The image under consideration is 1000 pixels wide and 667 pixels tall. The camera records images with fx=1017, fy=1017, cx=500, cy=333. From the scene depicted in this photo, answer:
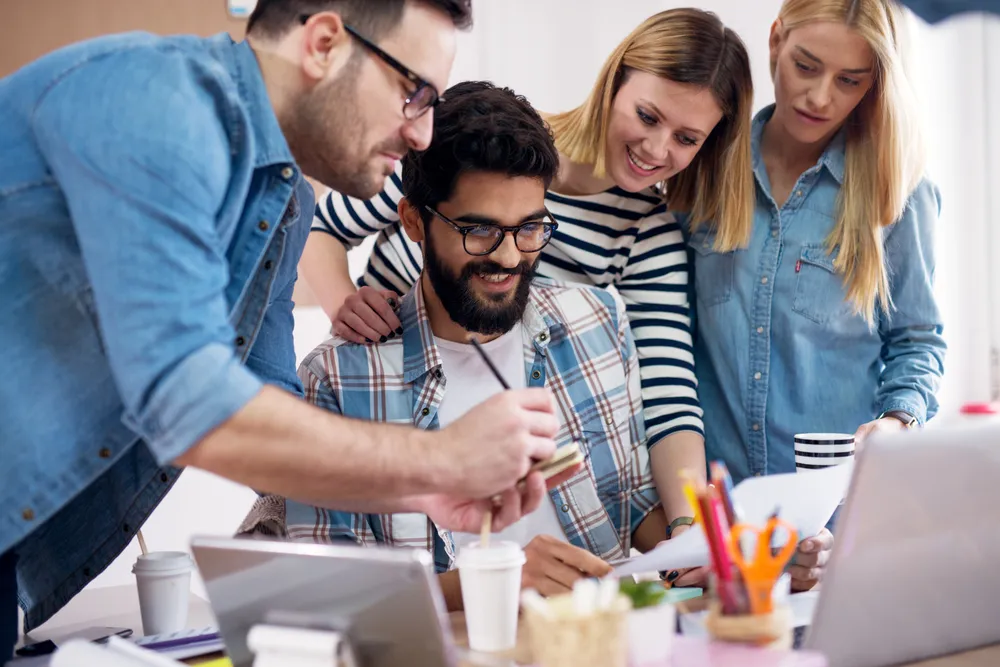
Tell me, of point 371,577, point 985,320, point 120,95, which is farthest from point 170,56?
point 985,320

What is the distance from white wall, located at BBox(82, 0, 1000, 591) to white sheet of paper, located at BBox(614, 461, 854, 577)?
89.7 inches

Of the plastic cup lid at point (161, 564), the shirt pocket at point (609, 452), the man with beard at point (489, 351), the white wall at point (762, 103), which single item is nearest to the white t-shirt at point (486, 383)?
the man with beard at point (489, 351)

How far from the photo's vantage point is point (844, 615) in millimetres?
985

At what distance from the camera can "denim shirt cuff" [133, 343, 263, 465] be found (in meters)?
0.97

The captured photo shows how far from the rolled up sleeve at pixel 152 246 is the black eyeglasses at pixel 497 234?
705 mm

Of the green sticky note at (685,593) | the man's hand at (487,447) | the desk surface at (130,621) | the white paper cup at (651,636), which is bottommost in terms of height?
the desk surface at (130,621)

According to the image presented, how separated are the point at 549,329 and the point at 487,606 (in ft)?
2.91

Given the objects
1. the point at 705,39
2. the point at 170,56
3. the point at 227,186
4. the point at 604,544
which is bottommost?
the point at 604,544

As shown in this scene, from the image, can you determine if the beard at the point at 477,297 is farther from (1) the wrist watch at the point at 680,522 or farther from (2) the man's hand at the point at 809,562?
(2) the man's hand at the point at 809,562

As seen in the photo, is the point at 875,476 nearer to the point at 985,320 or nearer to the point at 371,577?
the point at 371,577

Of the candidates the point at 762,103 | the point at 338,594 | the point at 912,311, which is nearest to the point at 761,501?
the point at 338,594

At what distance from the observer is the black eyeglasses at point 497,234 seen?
1.70 meters

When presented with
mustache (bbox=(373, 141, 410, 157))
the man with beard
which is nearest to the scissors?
mustache (bbox=(373, 141, 410, 157))

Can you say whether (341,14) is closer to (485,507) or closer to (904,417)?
(485,507)
